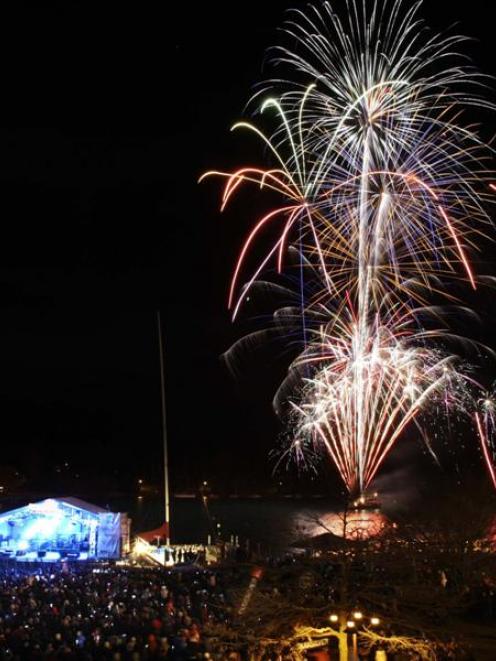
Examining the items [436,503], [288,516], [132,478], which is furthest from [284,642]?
[132,478]

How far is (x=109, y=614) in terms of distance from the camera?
10.8 metres

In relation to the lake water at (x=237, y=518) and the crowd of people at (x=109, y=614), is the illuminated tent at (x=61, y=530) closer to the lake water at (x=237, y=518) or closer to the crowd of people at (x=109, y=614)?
the lake water at (x=237, y=518)

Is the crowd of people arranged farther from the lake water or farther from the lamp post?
the lake water

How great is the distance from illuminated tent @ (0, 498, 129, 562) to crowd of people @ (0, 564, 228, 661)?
5.13 meters

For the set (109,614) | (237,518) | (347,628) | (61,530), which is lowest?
(109,614)

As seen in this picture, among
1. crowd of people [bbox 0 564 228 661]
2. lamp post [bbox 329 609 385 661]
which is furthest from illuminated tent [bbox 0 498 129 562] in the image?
lamp post [bbox 329 609 385 661]

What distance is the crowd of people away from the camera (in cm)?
893

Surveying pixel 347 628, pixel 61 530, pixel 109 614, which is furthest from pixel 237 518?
pixel 347 628

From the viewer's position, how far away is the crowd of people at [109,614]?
352 inches

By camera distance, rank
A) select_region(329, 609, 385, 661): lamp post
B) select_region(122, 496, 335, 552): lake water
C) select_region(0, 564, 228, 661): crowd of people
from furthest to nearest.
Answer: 1. select_region(122, 496, 335, 552): lake water
2. select_region(0, 564, 228, 661): crowd of people
3. select_region(329, 609, 385, 661): lamp post

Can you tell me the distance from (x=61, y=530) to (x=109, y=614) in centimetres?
1050

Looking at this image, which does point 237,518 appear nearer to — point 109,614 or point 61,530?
point 61,530

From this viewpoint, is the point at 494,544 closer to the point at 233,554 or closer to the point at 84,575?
the point at 233,554

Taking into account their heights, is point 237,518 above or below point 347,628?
above
